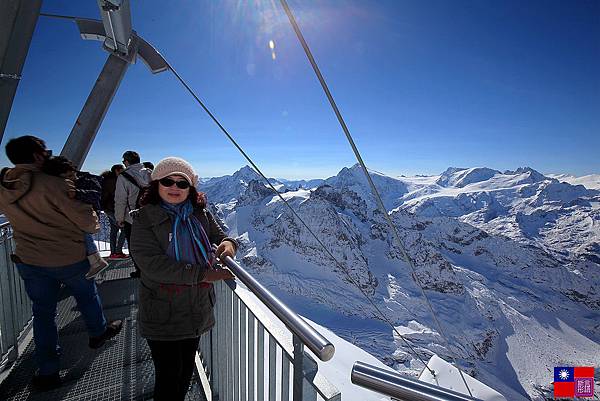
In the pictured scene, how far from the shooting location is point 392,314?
102m

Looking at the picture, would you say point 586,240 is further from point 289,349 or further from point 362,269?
point 289,349

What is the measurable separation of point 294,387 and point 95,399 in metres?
2.42

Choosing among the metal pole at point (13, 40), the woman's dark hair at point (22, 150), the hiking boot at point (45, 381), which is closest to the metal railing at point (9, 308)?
the hiking boot at point (45, 381)

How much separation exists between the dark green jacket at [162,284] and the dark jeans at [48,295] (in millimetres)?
1234

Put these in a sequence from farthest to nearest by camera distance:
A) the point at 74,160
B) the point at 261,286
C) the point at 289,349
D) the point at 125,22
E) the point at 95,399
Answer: the point at 74,160
the point at 125,22
the point at 95,399
the point at 261,286
the point at 289,349

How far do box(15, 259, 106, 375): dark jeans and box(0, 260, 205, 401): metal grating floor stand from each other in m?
0.27

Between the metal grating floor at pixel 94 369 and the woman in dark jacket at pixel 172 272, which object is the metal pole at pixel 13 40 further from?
the metal grating floor at pixel 94 369

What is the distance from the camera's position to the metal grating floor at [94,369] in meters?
2.57

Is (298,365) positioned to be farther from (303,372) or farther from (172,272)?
(172,272)

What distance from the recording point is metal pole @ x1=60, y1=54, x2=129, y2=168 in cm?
410

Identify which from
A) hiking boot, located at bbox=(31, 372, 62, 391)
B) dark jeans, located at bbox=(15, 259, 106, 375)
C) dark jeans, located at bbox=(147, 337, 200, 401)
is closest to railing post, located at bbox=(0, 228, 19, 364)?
hiking boot, located at bbox=(31, 372, 62, 391)

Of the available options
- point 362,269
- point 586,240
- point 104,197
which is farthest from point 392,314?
point 586,240

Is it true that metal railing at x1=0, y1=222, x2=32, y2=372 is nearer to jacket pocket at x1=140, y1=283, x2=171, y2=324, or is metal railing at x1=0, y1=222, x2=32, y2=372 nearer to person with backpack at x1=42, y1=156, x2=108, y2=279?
person with backpack at x1=42, y1=156, x2=108, y2=279
